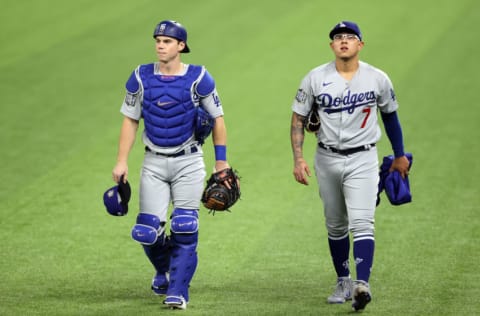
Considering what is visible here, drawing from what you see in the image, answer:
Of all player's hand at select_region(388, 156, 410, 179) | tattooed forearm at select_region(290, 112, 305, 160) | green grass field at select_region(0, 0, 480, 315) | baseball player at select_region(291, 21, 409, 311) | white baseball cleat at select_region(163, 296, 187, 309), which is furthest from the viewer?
green grass field at select_region(0, 0, 480, 315)

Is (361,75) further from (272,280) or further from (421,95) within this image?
(421,95)

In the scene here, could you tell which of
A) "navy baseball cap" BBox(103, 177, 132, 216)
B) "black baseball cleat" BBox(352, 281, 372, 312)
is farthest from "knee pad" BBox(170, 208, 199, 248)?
"black baseball cleat" BBox(352, 281, 372, 312)

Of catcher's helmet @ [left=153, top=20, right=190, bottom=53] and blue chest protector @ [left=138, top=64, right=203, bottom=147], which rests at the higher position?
catcher's helmet @ [left=153, top=20, right=190, bottom=53]

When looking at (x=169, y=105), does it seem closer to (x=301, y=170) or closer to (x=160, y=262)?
(x=301, y=170)

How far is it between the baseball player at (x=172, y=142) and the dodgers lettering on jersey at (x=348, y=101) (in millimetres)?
710

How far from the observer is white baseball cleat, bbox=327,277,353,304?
752 cm

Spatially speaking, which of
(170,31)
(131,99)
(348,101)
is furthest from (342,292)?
(170,31)

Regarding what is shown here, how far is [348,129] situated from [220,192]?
996mm

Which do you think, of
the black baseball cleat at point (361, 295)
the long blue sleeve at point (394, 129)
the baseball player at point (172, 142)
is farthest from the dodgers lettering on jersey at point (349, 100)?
the black baseball cleat at point (361, 295)

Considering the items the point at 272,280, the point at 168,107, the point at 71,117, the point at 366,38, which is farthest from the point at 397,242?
the point at 366,38

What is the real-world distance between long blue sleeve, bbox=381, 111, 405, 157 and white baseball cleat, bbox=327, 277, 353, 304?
0.99 metres

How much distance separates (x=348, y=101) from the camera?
7359 millimetres

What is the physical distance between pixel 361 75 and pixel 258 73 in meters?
9.16

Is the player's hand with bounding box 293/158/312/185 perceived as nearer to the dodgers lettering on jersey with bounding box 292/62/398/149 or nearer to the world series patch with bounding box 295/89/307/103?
the dodgers lettering on jersey with bounding box 292/62/398/149
